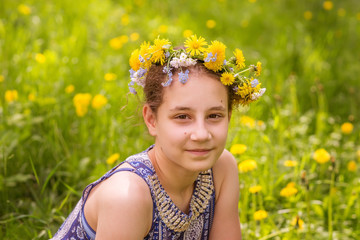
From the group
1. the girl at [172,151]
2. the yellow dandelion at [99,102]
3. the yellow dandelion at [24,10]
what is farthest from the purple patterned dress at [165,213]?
the yellow dandelion at [24,10]

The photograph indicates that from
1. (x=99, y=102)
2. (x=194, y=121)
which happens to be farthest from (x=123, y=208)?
(x=99, y=102)

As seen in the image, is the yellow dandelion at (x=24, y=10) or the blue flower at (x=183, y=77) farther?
the yellow dandelion at (x=24, y=10)

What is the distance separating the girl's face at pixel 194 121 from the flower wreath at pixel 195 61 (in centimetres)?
4

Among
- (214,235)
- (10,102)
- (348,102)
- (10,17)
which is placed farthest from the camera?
(10,17)

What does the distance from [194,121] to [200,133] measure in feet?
0.16

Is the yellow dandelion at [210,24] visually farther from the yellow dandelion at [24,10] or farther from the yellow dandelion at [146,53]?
the yellow dandelion at [146,53]

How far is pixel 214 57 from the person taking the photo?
143 centimetres

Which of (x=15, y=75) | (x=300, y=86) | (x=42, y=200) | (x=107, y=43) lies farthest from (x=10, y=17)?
(x=300, y=86)

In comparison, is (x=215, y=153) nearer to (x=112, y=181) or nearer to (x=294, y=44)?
(x=112, y=181)

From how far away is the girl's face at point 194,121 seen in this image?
1.42m

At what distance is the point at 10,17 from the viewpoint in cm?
352

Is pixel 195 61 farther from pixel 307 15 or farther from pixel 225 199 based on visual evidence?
pixel 307 15

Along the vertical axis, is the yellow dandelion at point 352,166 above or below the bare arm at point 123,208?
above

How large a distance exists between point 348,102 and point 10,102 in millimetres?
2065
